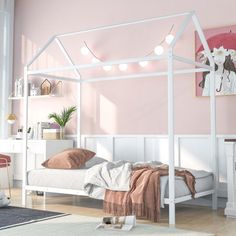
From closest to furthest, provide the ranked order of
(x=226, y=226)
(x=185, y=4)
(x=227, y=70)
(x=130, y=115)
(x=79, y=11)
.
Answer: (x=226, y=226), (x=227, y=70), (x=185, y=4), (x=130, y=115), (x=79, y=11)

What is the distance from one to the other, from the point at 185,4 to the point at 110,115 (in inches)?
65.4

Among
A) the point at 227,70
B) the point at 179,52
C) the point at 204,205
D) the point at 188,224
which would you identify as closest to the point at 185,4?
the point at 179,52

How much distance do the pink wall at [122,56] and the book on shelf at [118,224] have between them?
1840mm

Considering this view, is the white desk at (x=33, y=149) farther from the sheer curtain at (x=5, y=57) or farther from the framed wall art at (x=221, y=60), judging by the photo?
the framed wall art at (x=221, y=60)

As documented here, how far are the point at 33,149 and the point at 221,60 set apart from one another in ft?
8.46

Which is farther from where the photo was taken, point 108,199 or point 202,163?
point 202,163

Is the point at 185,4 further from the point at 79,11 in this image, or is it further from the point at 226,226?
the point at 226,226

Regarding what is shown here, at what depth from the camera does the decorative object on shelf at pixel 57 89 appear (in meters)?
6.25

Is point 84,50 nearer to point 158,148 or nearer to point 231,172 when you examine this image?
point 158,148

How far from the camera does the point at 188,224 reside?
391 cm

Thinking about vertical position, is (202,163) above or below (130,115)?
below

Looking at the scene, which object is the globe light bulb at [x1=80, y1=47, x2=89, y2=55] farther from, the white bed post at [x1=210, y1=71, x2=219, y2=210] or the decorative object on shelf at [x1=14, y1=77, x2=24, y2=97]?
the white bed post at [x1=210, y1=71, x2=219, y2=210]

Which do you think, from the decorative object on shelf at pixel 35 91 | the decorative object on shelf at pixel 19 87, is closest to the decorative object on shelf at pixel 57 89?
the decorative object on shelf at pixel 35 91

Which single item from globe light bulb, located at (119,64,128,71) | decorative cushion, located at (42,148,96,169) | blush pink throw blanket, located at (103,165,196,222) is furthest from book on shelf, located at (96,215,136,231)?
globe light bulb, located at (119,64,128,71)
